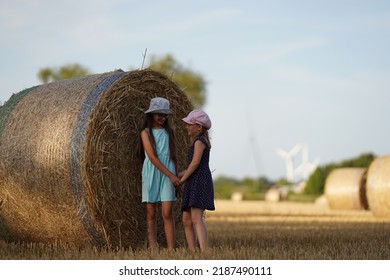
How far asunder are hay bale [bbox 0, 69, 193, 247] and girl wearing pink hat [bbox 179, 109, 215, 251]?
82cm

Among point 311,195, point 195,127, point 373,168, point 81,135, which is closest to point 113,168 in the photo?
point 81,135

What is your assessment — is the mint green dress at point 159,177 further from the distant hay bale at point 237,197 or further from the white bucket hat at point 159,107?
the distant hay bale at point 237,197

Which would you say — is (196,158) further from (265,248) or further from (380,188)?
→ (380,188)

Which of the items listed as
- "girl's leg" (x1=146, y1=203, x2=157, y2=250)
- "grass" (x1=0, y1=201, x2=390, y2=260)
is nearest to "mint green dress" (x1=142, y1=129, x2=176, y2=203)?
"girl's leg" (x1=146, y1=203, x2=157, y2=250)

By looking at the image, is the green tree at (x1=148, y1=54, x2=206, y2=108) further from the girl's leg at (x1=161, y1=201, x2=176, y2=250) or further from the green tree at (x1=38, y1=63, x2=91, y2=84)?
the girl's leg at (x1=161, y1=201, x2=176, y2=250)

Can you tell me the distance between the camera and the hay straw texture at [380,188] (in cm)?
1527

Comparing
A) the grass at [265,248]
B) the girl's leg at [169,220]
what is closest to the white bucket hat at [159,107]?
the girl's leg at [169,220]

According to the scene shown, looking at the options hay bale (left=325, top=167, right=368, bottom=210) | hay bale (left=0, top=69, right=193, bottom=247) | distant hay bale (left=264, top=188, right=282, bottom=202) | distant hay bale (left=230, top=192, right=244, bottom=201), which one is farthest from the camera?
distant hay bale (left=230, top=192, right=244, bottom=201)

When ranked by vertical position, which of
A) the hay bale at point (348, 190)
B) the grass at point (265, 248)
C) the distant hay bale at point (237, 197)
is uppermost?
the grass at point (265, 248)

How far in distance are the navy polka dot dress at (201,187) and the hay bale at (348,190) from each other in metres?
13.6

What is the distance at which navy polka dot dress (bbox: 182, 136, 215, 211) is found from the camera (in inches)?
269

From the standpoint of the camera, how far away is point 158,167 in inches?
276

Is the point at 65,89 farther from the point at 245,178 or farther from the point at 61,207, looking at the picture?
the point at 245,178

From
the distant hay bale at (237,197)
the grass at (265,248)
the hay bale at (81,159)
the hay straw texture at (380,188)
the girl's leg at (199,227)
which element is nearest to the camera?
the grass at (265,248)
